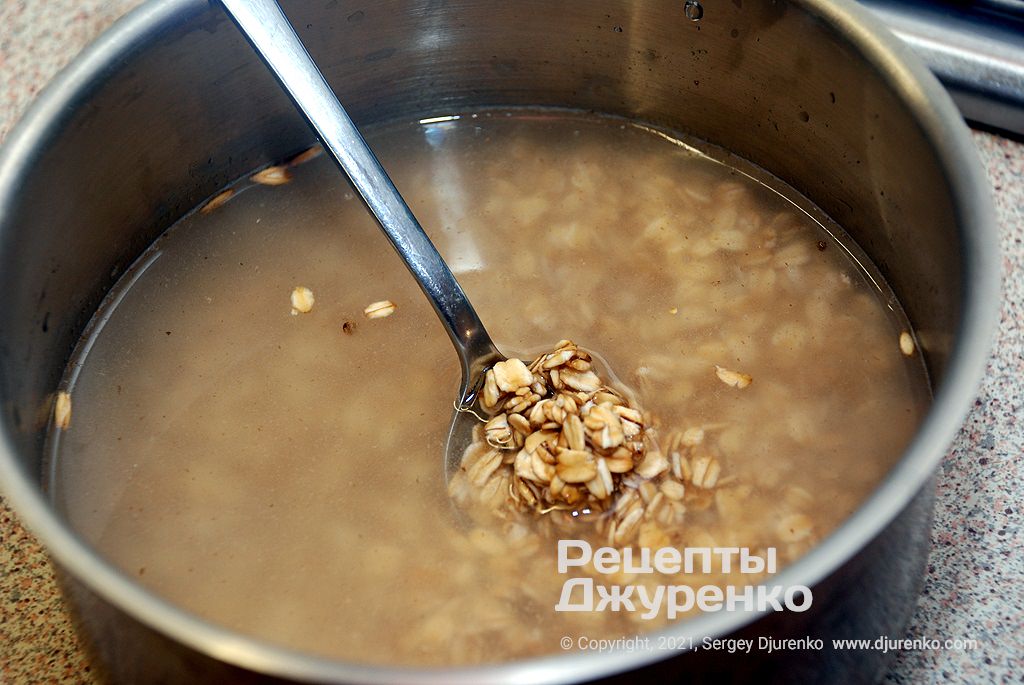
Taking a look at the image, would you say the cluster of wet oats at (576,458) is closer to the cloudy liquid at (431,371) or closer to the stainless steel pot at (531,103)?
the cloudy liquid at (431,371)

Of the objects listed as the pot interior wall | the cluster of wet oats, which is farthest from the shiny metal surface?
the cluster of wet oats

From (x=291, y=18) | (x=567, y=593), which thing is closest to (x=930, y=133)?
(x=567, y=593)

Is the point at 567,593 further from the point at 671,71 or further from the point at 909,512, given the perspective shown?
the point at 671,71

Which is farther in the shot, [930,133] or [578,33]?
[578,33]

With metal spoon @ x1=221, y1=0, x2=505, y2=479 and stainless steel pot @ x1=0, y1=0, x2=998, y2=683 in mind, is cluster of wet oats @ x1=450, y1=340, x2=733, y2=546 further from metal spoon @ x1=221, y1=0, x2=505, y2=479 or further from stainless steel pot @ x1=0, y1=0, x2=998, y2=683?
stainless steel pot @ x1=0, y1=0, x2=998, y2=683

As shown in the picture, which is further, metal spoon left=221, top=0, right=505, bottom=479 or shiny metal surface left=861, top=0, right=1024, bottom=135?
shiny metal surface left=861, top=0, right=1024, bottom=135

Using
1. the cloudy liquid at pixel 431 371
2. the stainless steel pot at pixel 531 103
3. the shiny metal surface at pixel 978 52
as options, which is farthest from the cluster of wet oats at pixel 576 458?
the shiny metal surface at pixel 978 52
